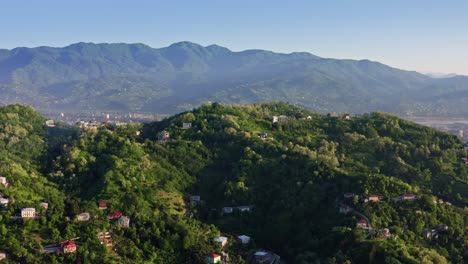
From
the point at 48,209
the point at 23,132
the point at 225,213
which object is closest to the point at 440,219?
the point at 225,213

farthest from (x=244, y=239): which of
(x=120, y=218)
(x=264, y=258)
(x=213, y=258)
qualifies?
(x=120, y=218)

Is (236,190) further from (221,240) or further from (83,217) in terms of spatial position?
(83,217)

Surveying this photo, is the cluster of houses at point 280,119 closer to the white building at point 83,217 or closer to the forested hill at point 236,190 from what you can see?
the forested hill at point 236,190

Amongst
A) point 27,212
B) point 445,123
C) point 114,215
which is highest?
point 27,212

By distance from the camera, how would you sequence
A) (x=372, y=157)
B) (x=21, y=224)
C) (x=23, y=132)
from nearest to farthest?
1. (x=21, y=224)
2. (x=372, y=157)
3. (x=23, y=132)

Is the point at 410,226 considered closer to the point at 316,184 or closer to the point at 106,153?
the point at 316,184

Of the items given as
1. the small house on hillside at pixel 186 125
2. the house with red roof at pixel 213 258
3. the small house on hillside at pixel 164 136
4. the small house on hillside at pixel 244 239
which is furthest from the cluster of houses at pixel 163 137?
the house with red roof at pixel 213 258

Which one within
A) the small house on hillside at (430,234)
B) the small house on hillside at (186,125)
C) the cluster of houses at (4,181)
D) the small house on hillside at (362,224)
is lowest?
the small house on hillside at (430,234)

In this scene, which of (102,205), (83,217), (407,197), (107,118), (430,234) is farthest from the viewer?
(107,118)
